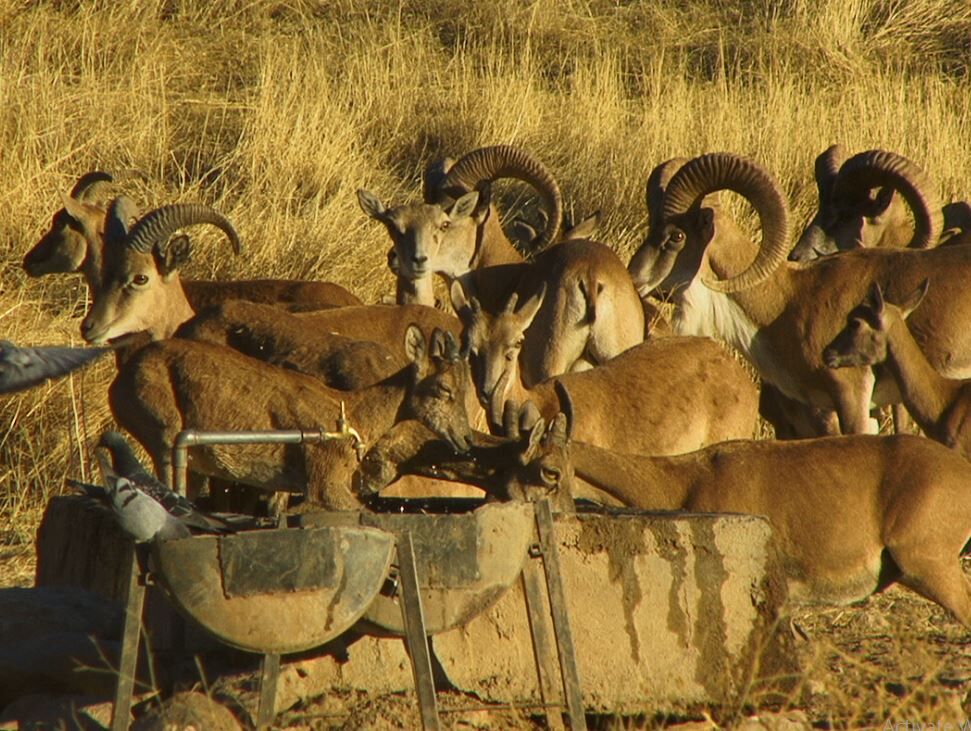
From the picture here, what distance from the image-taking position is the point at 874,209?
50.7ft

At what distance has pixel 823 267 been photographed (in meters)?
13.7

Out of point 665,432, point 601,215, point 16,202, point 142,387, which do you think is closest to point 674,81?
point 601,215

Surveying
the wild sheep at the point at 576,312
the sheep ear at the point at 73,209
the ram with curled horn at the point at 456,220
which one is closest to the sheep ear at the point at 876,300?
the wild sheep at the point at 576,312

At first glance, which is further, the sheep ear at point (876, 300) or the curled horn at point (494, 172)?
the curled horn at point (494, 172)

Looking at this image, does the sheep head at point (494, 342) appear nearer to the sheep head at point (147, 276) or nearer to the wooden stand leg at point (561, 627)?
the sheep head at point (147, 276)

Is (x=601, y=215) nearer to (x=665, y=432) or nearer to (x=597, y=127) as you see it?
(x=597, y=127)

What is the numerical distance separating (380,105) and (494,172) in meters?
4.74

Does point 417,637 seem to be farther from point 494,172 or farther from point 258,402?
point 494,172

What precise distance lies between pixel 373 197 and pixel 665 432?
144 inches

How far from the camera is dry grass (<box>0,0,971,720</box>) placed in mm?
15758

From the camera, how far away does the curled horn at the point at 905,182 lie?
47.6 ft

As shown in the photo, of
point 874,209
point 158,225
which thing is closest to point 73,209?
point 158,225

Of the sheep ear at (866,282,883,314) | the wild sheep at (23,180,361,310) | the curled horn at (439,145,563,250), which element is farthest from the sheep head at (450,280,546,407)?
the curled horn at (439,145,563,250)

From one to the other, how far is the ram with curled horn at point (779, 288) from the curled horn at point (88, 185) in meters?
4.22
